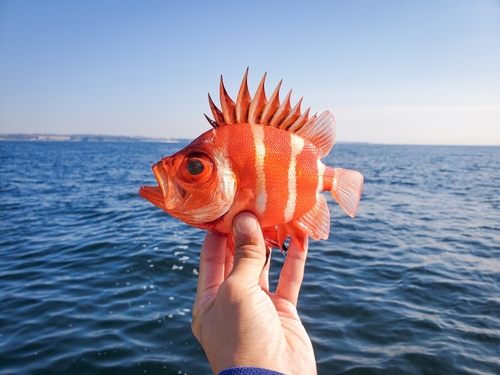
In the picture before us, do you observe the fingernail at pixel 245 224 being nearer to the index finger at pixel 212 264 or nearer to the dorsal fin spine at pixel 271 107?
the dorsal fin spine at pixel 271 107

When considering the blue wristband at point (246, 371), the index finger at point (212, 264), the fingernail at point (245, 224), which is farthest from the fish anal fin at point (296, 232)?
the blue wristband at point (246, 371)

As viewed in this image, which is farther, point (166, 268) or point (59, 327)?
point (166, 268)

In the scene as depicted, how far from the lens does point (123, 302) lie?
716cm

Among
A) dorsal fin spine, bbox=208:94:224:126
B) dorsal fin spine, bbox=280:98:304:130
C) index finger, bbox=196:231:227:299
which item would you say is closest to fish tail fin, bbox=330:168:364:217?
dorsal fin spine, bbox=280:98:304:130

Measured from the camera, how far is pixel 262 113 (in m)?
2.38

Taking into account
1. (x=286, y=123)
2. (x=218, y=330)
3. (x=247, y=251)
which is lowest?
(x=218, y=330)

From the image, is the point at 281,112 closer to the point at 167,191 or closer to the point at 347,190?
the point at 347,190

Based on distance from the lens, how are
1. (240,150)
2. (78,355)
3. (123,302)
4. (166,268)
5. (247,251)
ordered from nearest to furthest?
(240,150) → (247,251) → (78,355) → (123,302) → (166,268)

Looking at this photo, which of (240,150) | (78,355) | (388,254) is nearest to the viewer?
(240,150)

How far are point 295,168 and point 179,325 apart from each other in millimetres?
5089

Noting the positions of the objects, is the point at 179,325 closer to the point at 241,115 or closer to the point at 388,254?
the point at 241,115

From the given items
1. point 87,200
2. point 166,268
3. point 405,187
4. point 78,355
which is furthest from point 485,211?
point 87,200

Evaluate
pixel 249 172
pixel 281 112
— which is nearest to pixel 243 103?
pixel 281 112

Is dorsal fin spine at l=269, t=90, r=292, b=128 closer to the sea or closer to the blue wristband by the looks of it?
the blue wristband
